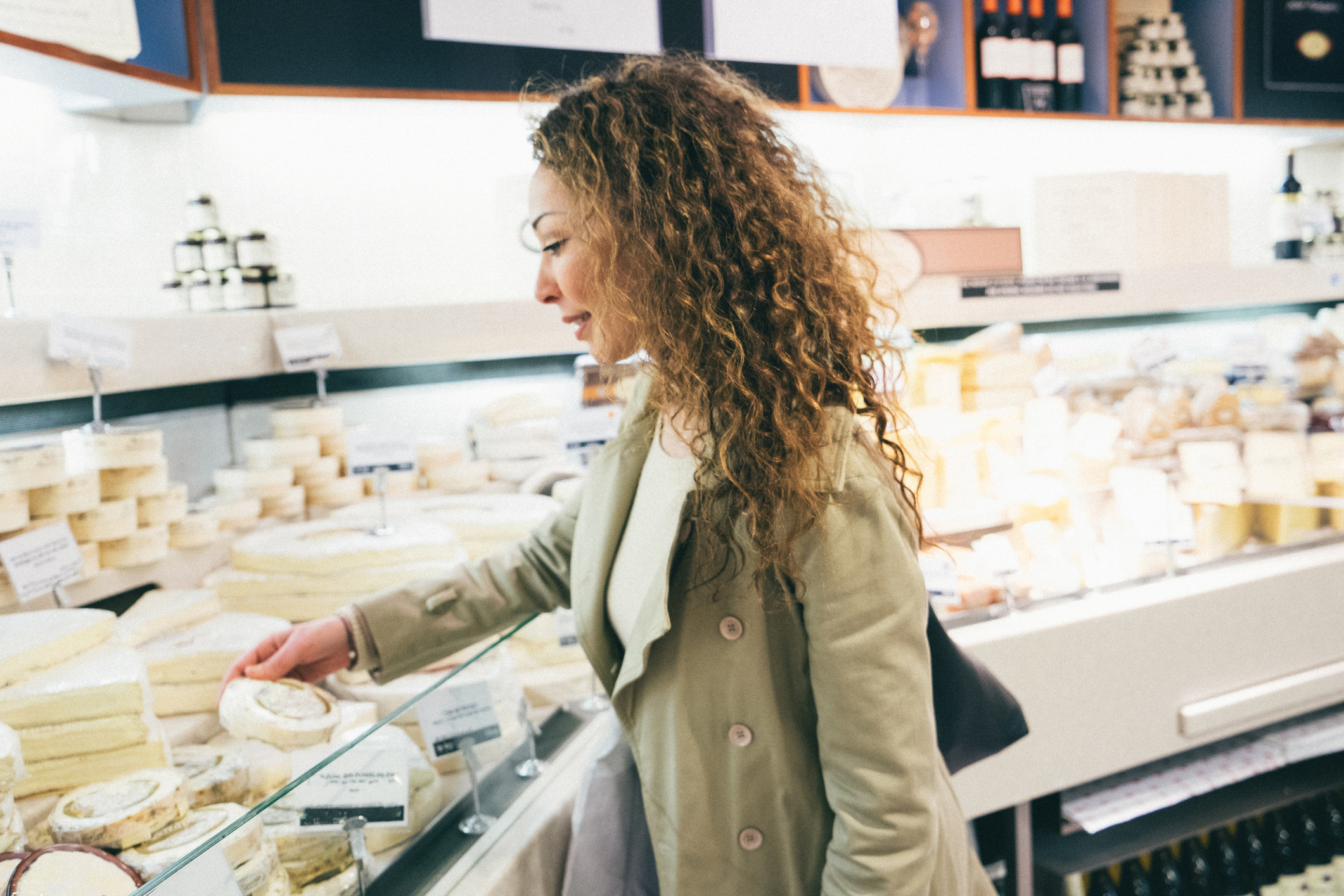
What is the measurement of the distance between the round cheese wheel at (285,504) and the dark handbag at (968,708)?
1.35 meters

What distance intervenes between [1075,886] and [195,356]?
2242mm

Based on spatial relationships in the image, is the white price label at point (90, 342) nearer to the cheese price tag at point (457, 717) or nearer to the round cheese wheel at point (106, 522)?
the round cheese wheel at point (106, 522)

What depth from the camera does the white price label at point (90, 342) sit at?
1.28m

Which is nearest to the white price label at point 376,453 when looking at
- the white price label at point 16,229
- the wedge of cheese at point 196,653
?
the wedge of cheese at point 196,653

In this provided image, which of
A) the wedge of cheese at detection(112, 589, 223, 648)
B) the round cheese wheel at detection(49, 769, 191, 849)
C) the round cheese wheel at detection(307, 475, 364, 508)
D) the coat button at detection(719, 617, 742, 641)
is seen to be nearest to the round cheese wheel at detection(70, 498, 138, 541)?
the wedge of cheese at detection(112, 589, 223, 648)

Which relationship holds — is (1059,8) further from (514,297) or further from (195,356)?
(195,356)

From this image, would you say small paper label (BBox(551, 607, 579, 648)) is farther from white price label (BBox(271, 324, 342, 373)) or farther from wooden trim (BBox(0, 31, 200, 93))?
wooden trim (BBox(0, 31, 200, 93))

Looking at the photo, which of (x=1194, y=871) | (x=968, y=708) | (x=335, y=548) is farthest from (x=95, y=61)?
(x=1194, y=871)

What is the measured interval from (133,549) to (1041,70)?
112 inches

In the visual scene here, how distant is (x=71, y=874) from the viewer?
0.83 meters

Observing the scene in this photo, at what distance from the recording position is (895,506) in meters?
1.04

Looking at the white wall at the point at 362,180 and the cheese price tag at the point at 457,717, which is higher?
the white wall at the point at 362,180

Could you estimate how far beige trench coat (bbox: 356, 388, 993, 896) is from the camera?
98 centimetres

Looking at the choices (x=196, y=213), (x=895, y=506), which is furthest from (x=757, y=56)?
(x=895, y=506)
